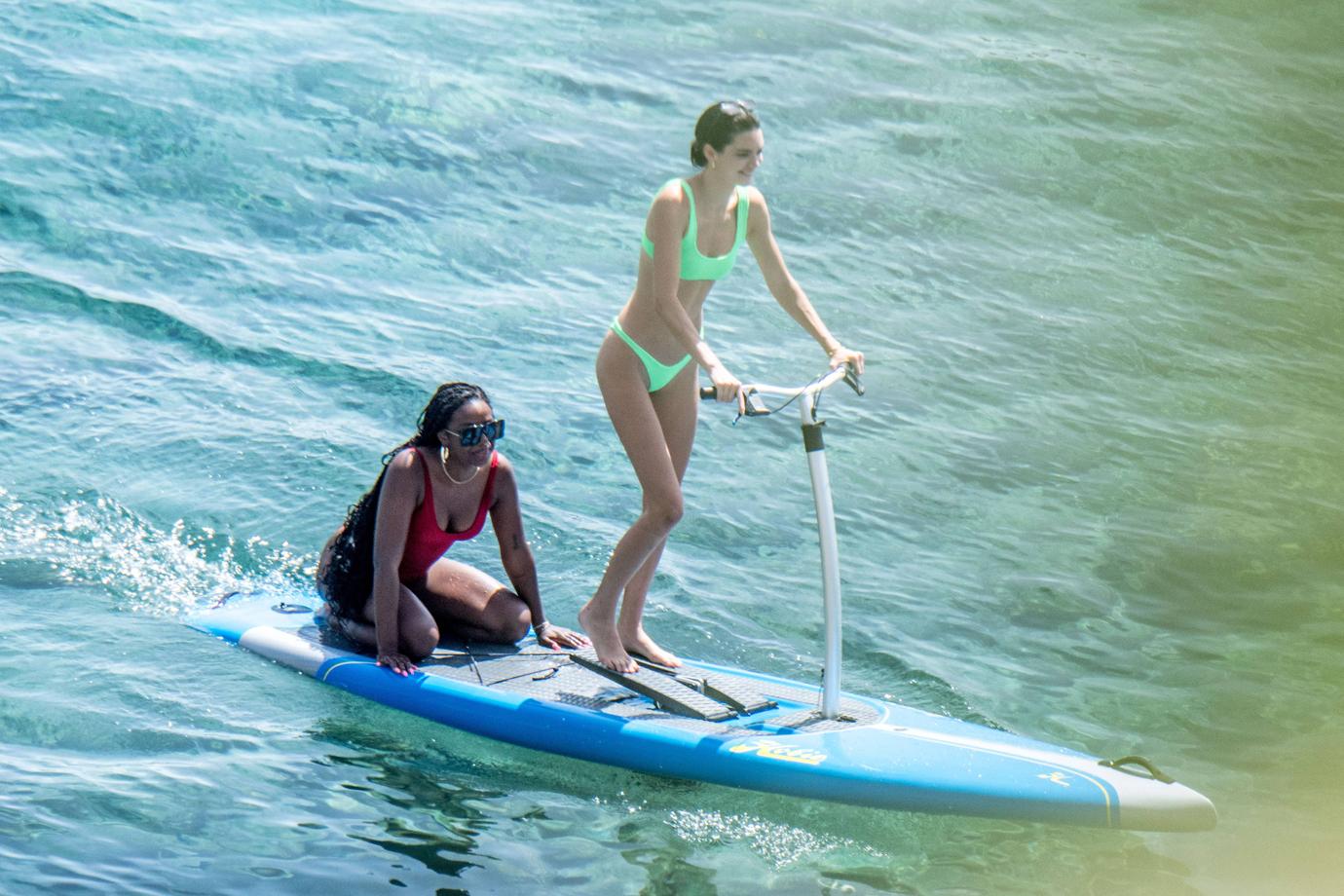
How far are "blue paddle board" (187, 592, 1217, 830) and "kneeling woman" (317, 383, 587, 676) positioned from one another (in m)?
0.13

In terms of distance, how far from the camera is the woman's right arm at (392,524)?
617 cm

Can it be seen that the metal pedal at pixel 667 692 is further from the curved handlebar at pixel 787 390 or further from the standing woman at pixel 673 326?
the curved handlebar at pixel 787 390

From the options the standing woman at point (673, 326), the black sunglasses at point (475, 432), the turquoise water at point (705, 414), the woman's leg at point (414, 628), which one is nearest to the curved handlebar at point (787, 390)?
the standing woman at point (673, 326)

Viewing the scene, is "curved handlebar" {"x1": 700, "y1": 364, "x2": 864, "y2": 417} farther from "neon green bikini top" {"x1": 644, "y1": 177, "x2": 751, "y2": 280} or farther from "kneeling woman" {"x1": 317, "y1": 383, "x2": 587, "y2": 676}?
"kneeling woman" {"x1": 317, "y1": 383, "x2": 587, "y2": 676}

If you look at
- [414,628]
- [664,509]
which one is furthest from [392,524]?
[664,509]

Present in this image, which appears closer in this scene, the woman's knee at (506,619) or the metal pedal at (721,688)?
the metal pedal at (721,688)

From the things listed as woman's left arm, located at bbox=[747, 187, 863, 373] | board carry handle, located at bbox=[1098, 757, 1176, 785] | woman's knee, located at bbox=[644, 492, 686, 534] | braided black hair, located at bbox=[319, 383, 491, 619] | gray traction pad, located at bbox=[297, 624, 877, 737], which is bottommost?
gray traction pad, located at bbox=[297, 624, 877, 737]

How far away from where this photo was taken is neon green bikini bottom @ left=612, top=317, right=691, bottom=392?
6.01 metres

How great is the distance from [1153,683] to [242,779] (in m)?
4.31

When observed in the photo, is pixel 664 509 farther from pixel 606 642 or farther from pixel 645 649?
pixel 645 649

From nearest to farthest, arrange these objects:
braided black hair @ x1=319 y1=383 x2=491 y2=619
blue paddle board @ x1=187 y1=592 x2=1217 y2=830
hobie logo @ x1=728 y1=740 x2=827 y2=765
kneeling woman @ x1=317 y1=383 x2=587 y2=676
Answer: blue paddle board @ x1=187 y1=592 x2=1217 y2=830, hobie logo @ x1=728 y1=740 x2=827 y2=765, kneeling woman @ x1=317 y1=383 x2=587 y2=676, braided black hair @ x1=319 y1=383 x2=491 y2=619

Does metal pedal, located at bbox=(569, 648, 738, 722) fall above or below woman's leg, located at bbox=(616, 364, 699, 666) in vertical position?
below

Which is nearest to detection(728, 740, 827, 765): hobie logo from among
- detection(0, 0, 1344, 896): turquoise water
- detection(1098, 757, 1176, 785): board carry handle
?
detection(0, 0, 1344, 896): turquoise water

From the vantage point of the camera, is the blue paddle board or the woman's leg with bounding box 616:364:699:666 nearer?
the blue paddle board
